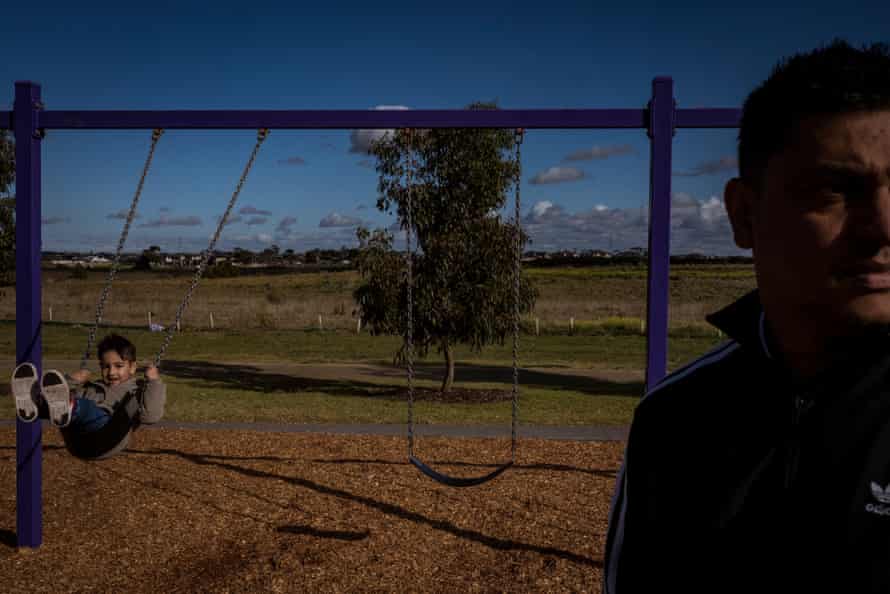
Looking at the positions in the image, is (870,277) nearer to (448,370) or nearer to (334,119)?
(334,119)

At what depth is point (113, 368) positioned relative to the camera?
5734 mm

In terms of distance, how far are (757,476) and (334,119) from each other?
4.40m

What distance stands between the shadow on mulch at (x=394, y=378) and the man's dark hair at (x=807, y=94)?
12209 millimetres

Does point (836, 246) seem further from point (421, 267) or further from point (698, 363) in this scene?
point (421, 267)

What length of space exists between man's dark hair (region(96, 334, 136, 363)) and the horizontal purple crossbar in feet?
5.45

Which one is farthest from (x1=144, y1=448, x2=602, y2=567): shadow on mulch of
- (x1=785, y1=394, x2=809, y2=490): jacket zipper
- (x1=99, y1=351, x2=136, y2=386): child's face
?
(x1=785, y1=394, x2=809, y2=490): jacket zipper

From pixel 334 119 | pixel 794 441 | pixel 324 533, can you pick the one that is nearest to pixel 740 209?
pixel 794 441

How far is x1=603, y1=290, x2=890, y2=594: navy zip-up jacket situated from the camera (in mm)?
873

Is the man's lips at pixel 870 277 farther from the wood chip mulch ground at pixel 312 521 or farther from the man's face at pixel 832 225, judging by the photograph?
the wood chip mulch ground at pixel 312 521

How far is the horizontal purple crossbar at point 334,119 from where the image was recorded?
4824 mm

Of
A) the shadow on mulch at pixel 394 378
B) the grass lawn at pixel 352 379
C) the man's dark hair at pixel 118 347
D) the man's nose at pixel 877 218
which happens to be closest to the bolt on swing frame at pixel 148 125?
the man's dark hair at pixel 118 347

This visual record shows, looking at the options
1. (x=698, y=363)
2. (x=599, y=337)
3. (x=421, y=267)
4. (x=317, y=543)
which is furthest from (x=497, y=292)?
(x=599, y=337)

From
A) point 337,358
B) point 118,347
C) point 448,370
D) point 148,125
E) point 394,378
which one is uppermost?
point 148,125

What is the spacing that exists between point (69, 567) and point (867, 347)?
5.34m
